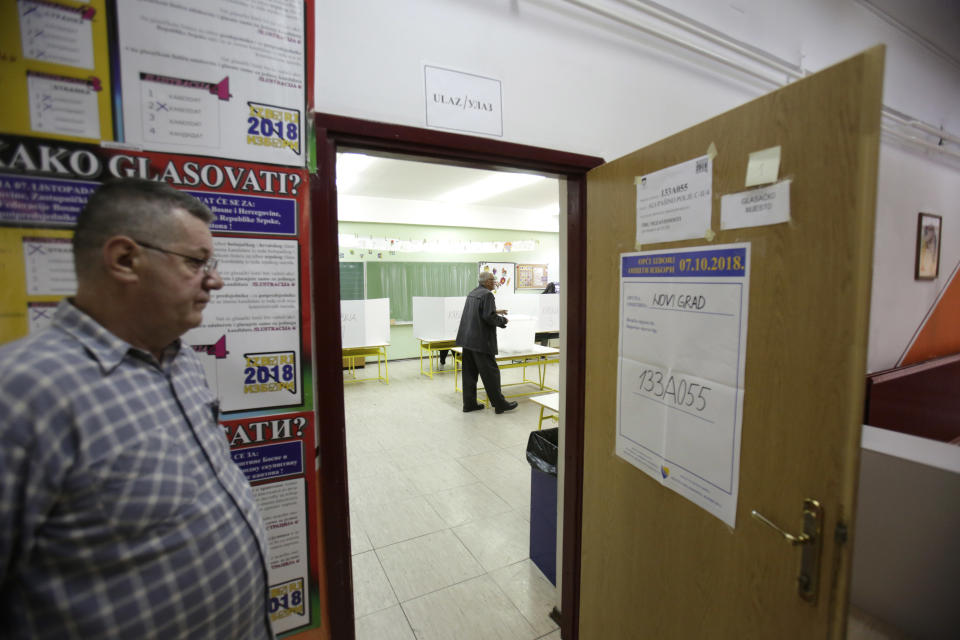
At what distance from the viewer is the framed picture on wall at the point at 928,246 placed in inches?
118

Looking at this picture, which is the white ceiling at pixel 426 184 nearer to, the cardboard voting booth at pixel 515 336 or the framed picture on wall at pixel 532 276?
the framed picture on wall at pixel 532 276

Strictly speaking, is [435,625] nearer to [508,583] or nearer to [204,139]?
[508,583]

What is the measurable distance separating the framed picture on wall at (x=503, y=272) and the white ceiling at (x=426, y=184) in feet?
3.95

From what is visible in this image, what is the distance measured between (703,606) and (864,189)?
3.66 ft

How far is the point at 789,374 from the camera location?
34.0 inches

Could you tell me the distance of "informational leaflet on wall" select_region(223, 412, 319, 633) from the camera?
1088 mm

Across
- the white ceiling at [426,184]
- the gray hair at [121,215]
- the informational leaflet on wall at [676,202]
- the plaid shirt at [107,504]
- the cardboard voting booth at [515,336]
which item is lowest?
the cardboard voting booth at [515,336]

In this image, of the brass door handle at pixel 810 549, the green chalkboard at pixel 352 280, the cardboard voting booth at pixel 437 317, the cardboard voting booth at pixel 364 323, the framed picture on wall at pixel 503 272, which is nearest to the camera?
the brass door handle at pixel 810 549

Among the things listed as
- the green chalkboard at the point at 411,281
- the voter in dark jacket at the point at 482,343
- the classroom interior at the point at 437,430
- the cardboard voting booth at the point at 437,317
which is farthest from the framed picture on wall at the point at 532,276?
the voter in dark jacket at the point at 482,343

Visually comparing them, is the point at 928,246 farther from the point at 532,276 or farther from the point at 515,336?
the point at 532,276

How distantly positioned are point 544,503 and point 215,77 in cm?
218

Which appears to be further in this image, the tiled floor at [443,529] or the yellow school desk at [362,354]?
the yellow school desk at [362,354]

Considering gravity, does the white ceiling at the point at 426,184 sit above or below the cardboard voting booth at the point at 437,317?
above

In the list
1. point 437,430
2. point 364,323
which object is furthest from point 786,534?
point 364,323
